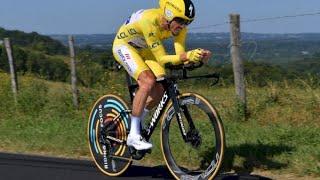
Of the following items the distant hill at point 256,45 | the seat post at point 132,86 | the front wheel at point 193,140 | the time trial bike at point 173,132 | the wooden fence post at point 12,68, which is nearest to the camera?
the front wheel at point 193,140

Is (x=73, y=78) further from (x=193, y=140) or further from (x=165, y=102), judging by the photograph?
(x=193, y=140)

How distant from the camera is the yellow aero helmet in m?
5.87

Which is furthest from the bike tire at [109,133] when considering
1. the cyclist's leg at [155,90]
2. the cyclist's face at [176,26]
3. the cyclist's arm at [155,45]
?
the cyclist's face at [176,26]

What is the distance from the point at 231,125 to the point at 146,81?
10.6ft

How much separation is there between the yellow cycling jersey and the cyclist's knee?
17 cm

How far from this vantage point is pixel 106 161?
276 inches

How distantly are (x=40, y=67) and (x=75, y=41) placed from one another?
407cm

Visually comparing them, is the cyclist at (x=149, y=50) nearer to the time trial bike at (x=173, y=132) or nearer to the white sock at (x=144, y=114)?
the white sock at (x=144, y=114)

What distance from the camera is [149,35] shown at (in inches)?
238

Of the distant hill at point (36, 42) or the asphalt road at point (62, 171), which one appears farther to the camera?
the distant hill at point (36, 42)

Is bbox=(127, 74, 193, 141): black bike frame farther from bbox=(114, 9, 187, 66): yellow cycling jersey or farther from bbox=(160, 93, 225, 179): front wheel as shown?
bbox=(114, 9, 187, 66): yellow cycling jersey

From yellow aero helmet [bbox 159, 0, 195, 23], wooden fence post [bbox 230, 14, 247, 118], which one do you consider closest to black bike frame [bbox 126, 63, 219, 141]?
yellow aero helmet [bbox 159, 0, 195, 23]

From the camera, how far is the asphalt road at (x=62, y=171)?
6820 millimetres

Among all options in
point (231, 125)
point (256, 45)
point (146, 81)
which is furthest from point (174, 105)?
point (256, 45)
